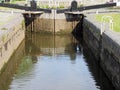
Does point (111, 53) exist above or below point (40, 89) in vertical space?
above

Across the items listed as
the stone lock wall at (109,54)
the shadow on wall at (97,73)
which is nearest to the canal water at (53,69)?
the shadow on wall at (97,73)

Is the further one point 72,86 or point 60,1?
point 60,1

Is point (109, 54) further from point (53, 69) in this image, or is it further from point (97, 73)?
point (53, 69)

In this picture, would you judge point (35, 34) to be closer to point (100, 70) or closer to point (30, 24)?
point (30, 24)

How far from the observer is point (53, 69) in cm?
2086

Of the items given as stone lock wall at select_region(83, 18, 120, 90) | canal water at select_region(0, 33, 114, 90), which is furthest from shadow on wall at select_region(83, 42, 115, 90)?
stone lock wall at select_region(83, 18, 120, 90)

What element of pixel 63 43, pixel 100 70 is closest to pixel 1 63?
pixel 100 70

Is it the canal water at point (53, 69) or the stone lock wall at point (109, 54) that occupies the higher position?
the stone lock wall at point (109, 54)

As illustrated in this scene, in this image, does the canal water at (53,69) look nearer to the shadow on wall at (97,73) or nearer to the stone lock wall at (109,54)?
the shadow on wall at (97,73)

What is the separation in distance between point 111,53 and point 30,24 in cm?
1992

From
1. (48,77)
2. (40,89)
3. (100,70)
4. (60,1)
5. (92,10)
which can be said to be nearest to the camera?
(40,89)

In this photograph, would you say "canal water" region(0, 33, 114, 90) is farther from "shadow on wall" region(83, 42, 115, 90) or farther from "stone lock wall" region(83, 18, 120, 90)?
"stone lock wall" region(83, 18, 120, 90)

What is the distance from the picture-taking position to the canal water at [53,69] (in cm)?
1750

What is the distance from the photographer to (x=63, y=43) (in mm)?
30797
